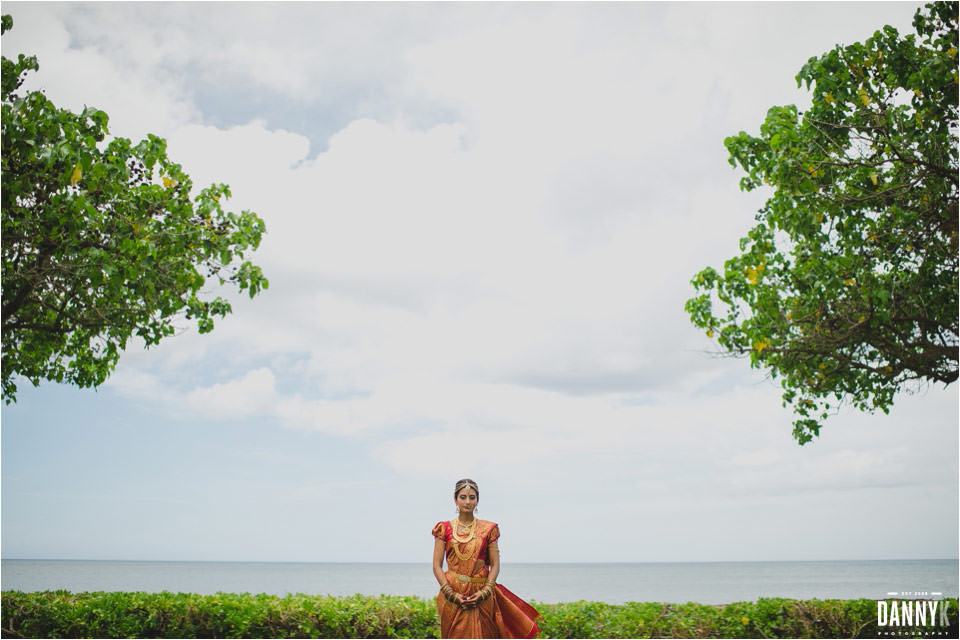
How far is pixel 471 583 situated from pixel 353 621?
423 cm

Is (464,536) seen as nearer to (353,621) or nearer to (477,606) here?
(477,606)

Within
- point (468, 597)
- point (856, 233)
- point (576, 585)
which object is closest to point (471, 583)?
point (468, 597)

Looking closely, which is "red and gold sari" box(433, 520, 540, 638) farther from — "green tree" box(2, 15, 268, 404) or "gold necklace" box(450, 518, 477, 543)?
"green tree" box(2, 15, 268, 404)

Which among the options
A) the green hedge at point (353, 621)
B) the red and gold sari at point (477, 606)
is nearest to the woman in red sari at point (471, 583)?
the red and gold sari at point (477, 606)

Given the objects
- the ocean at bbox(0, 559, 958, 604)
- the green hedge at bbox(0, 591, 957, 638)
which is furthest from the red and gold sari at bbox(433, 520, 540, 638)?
the ocean at bbox(0, 559, 958, 604)

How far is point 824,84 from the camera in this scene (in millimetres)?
8484

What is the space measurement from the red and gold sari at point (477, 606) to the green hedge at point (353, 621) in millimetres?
3522

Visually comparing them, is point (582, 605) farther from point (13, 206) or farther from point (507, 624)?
point (13, 206)

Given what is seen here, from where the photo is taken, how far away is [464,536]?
6332mm

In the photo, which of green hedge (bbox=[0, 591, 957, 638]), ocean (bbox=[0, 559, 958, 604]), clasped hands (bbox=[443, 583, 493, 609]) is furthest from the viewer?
ocean (bbox=[0, 559, 958, 604])

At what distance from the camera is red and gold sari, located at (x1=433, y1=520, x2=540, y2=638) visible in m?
6.14

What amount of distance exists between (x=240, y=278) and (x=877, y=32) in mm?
9249

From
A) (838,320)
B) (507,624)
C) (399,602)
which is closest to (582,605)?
(399,602)

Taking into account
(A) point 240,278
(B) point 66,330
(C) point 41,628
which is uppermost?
(A) point 240,278
